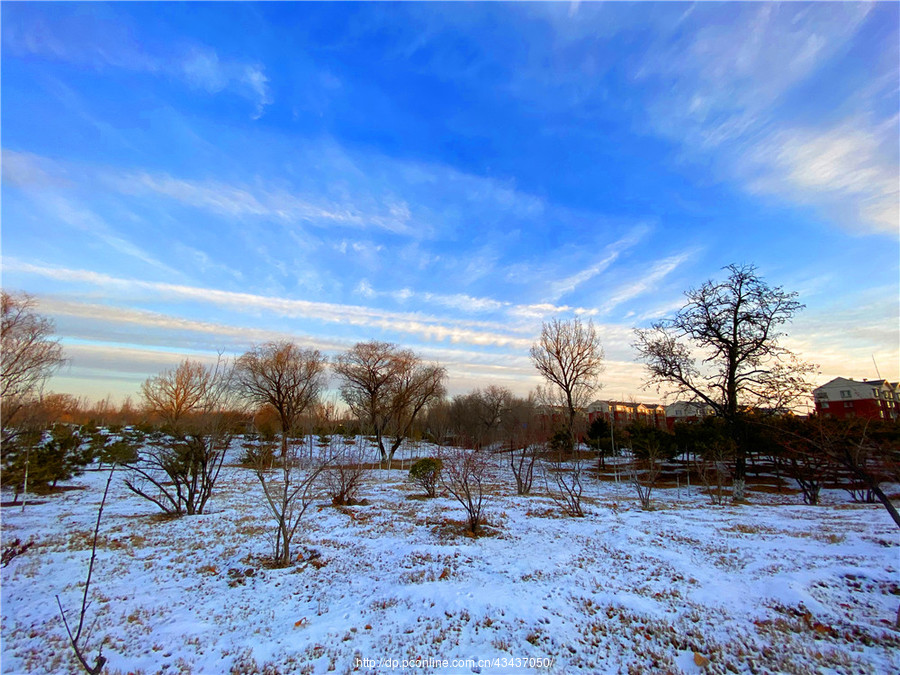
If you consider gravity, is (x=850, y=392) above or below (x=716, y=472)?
above

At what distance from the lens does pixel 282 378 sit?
35.2m

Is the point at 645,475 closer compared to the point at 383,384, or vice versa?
the point at 645,475

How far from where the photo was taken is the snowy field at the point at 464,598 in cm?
407

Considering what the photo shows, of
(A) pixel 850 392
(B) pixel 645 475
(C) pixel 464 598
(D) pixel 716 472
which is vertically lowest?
(B) pixel 645 475

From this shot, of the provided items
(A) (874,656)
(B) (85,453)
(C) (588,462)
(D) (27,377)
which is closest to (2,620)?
(A) (874,656)

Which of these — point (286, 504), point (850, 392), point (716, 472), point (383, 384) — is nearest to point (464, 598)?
point (286, 504)

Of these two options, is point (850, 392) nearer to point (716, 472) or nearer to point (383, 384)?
point (716, 472)

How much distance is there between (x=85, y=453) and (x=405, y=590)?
18576mm

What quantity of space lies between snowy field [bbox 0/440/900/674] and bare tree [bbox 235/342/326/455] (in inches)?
998

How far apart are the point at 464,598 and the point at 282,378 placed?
33.4m

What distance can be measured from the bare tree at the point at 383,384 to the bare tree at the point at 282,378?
308 cm

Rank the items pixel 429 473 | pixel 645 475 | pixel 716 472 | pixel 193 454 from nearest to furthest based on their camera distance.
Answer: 1. pixel 193 454
2. pixel 429 473
3. pixel 716 472
4. pixel 645 475

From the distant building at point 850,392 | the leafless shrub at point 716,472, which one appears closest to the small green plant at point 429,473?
the leafless shrub at point 716,472

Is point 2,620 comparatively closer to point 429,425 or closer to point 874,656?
point 874,656
